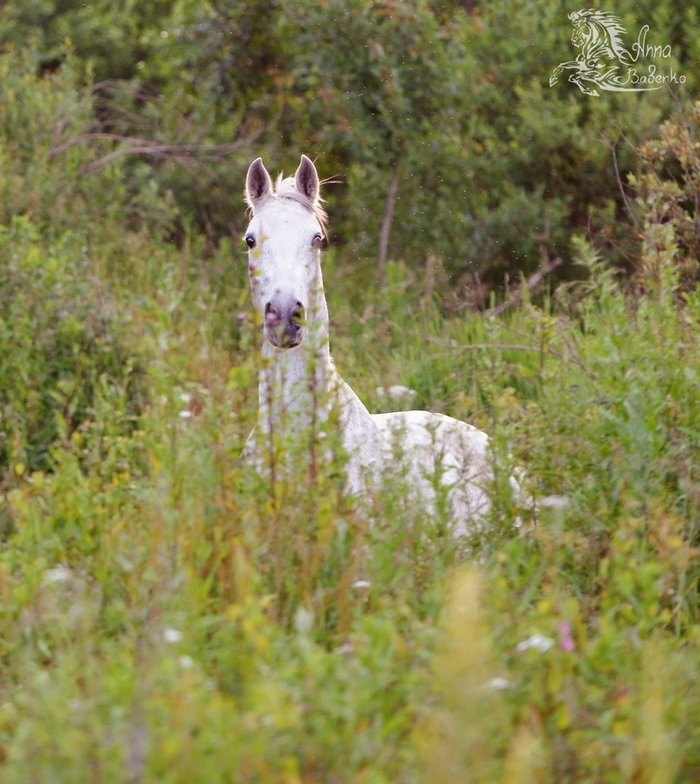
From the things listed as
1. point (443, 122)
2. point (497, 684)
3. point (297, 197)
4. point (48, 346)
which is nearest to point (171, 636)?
point (497, 684)

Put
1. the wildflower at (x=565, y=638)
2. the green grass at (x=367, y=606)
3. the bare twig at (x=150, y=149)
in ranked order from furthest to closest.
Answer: the bare twig at (x=150, y=149)
the wildflower at (x=565, y=638)
the green grass at (x=367, y=606)

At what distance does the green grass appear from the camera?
2436mm

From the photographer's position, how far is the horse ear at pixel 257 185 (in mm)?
5285

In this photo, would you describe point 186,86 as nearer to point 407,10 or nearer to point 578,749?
point 407,10

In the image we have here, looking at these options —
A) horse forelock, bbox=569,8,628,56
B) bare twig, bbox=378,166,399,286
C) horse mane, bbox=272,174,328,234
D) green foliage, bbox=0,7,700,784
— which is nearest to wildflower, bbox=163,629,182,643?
green foliage, bbox=0,7,700,784

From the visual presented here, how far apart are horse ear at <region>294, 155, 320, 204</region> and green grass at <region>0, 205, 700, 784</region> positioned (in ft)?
4.02

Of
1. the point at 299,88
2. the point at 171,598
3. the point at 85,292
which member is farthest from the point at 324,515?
the point at 299,88

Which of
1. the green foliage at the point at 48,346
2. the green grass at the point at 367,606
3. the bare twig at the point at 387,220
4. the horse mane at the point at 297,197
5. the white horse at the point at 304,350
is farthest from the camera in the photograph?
the bare twig at the point at 387,220

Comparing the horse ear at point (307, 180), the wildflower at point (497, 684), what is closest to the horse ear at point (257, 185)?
the horse ear at point (307, 180)

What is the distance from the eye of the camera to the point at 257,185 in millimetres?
5348

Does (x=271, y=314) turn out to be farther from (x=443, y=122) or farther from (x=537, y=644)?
(x=443, y=122)

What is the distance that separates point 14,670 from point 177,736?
982 mm

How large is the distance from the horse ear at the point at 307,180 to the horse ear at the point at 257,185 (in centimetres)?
13

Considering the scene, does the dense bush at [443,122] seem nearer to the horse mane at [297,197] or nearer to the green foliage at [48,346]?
the green foliage at [48,346]
